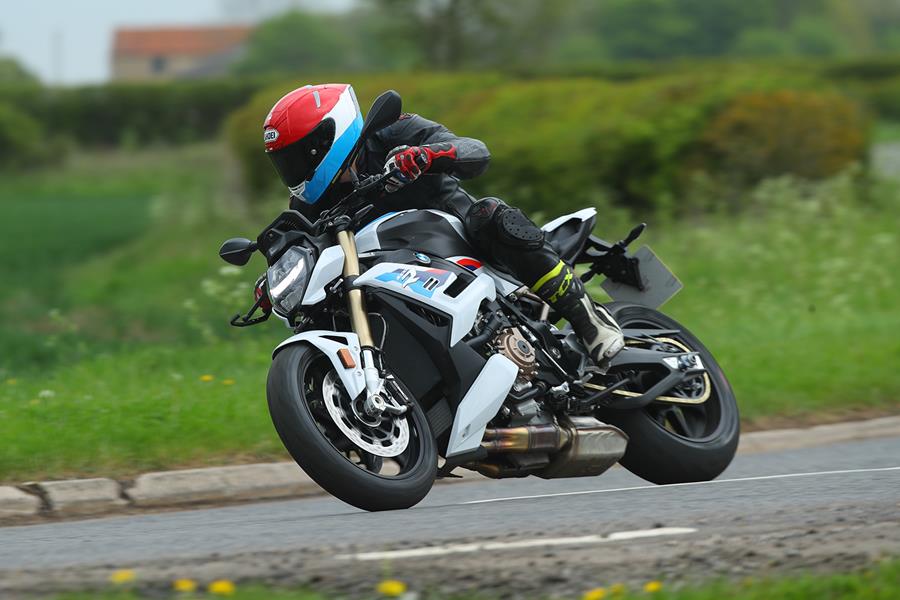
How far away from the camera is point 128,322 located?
15.7m

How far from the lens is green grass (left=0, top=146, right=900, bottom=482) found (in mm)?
8227

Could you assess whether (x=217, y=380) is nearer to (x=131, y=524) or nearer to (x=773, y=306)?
(x=131, y=524)

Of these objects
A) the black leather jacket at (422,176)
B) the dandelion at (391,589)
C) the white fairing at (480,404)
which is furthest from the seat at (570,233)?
the dandelion at (391,589)

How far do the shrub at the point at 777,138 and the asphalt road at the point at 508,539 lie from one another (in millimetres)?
11461

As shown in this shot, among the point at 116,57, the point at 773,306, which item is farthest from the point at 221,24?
the point at 773,306

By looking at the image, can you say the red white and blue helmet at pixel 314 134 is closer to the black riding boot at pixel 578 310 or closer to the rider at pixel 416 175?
the rider at pixel 416 175

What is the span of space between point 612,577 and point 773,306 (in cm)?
921

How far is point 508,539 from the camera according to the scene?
Result: 542 cm

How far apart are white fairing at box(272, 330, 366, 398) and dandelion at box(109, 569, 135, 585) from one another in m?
1.51

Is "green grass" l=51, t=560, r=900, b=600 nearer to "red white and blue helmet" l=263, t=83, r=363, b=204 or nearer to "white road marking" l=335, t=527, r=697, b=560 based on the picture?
"white road marking" l=335, t=527, r=697, b=560

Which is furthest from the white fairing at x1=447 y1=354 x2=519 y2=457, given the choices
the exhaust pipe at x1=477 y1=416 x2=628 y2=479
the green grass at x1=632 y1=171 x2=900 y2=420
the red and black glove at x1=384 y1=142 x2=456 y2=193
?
the green grass at x1=632 y1=171 x2=900 y2=420

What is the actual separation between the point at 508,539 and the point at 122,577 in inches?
55.4

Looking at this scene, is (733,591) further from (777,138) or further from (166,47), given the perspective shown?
(166,47)

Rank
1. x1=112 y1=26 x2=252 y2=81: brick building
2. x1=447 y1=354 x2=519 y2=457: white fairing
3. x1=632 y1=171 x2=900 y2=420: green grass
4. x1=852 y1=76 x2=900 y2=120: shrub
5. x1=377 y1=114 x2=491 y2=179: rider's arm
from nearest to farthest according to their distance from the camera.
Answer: x1=447 y1=354 x2=519 y2=457: white fairing
x1=377 y1=114 x2=491 y2=179: rider's arm
x1=632 y1=171 x2=900 y2=420: green grass
x1=852 y1=76 x2=900 y2=120: shrub
x1=112 y1=26 x2=252 y2=81: brick building
